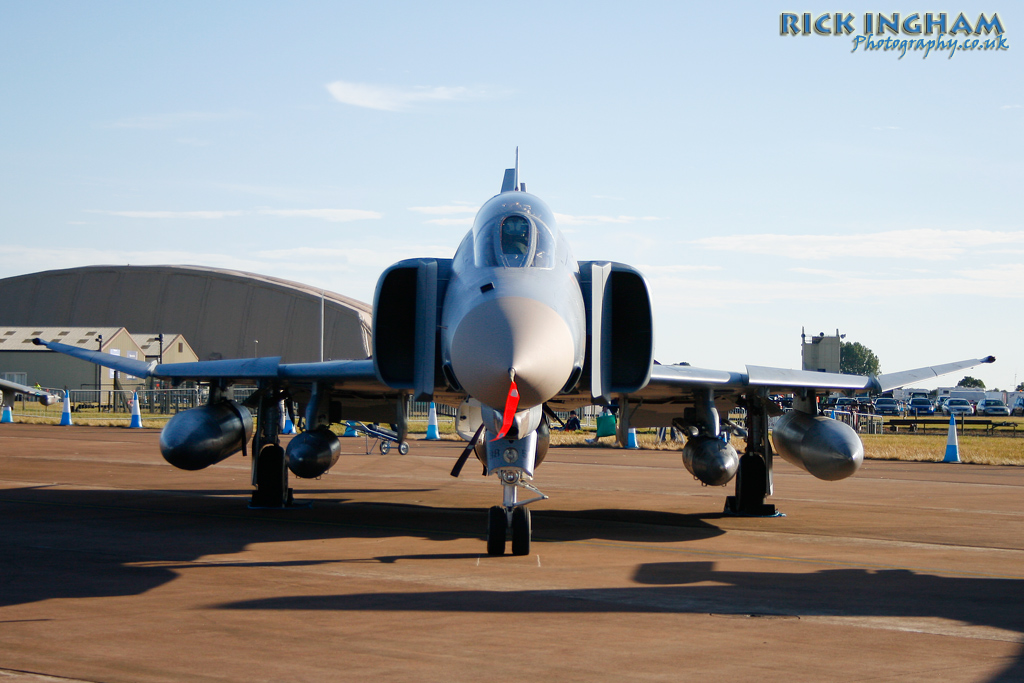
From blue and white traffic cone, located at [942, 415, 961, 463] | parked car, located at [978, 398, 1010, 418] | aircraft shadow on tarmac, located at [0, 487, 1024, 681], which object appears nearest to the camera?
aircraft shadow on tarmac, located at [0, 487, 1024, 681]

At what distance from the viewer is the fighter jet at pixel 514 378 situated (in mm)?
7672

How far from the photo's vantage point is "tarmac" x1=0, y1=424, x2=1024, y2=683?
5.17 metres

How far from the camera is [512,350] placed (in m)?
7.25

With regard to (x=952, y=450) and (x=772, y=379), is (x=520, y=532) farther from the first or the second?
(x=952, y=450)

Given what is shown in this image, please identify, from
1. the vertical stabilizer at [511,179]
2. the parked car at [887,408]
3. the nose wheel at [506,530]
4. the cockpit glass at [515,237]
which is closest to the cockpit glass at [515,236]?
the cockpit glass at [515,237]

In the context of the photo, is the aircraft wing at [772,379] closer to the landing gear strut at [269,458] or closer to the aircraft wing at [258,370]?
the aircraft wing at [258,370]

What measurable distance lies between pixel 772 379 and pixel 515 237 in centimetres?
465

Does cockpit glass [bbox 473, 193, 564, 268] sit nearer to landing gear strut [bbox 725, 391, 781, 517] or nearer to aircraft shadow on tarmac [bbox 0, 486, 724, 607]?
aircraft shadow on tarmac [bbox 0, 486, 724, 607]

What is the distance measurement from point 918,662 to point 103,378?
6187 cm

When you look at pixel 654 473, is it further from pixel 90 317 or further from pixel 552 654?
pixel 90 317

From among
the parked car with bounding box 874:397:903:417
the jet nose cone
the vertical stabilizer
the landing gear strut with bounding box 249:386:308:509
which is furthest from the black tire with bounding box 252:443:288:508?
the parked car with bounding box 874:397:903:417

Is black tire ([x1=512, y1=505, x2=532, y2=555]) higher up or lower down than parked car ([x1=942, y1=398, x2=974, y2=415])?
lower down

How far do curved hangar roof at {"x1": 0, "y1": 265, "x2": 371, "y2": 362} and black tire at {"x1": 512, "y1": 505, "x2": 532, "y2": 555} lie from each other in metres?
73.5

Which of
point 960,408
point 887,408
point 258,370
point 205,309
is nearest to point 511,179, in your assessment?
point 258,370
